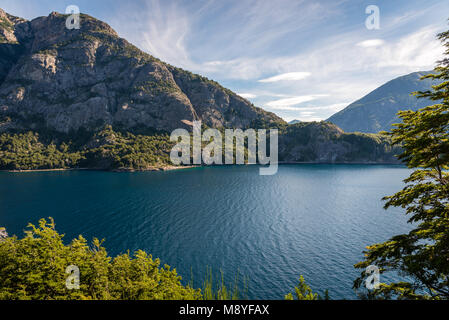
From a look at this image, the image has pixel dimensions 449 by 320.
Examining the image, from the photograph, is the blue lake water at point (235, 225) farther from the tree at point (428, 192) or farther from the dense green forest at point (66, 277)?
the tree at point (428, 192)

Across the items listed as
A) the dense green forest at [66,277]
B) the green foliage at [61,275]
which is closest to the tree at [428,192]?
the dense green forest at [66,277]

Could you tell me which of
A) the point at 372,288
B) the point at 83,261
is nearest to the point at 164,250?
the point at 83,261

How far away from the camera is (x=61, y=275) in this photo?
14.9 metres

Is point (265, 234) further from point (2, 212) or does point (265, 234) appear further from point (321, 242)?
point (2, 212)

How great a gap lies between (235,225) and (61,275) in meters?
55.7

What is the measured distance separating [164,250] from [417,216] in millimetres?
48235

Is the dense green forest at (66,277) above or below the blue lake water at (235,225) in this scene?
above

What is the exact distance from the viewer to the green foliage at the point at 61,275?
13891mm

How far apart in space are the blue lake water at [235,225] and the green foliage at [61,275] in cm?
2448

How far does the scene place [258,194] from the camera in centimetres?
10906

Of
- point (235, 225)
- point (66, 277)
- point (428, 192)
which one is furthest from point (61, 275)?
point (235, 225)

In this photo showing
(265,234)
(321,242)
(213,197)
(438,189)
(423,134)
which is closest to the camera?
(423,134)

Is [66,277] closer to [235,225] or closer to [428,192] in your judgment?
[428,192]

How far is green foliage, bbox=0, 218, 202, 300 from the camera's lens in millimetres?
13891
